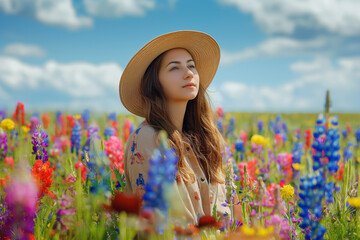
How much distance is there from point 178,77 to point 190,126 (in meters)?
0.61

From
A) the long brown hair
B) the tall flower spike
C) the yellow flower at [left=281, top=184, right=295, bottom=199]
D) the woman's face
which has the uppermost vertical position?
the woman's face

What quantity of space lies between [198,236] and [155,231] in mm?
513

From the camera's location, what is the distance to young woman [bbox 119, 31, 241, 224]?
8.42ft

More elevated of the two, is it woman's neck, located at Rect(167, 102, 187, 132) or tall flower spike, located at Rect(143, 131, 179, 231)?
woman's neck, located at Rect(167, 102, 187, 132)

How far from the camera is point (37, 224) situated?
6.77 feet

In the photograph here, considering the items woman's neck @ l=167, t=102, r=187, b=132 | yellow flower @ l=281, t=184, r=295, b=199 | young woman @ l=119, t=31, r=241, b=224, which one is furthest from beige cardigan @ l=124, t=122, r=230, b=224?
yellow flower @ l=281, t=184, r=295, b=199

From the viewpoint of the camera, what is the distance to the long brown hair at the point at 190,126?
9.05 feet

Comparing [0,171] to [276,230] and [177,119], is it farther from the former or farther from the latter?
[276,230]

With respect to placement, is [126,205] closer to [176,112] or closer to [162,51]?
[176,112]

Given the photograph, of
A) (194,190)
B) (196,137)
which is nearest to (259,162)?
(196,137)

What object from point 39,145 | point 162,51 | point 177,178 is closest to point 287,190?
point 177,178

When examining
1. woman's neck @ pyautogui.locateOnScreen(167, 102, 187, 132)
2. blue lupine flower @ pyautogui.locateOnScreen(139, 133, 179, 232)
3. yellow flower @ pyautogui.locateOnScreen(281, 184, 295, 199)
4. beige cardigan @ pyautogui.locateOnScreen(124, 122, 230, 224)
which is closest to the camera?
blue lupine flower @ pyautogui.locateOnScreen(139, 133, 179, 232)

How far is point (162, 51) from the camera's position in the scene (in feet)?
9.66

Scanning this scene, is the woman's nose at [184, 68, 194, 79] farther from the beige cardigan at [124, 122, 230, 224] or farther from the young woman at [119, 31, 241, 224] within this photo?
the beige cardigan at [124, 122, 230, 224]
